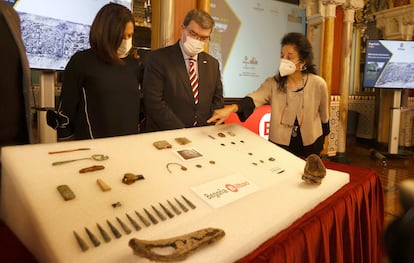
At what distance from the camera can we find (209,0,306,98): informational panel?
5293mm

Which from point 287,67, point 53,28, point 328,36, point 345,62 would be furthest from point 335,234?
point 345,62

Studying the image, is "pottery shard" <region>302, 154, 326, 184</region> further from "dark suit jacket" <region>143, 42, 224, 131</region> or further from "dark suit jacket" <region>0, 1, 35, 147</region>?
"dark suit jacket" <region>0, 1, 35, 147</region>

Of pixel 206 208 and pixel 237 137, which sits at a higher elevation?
pixel 237 137

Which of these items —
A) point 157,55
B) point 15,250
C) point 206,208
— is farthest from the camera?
point 157,55

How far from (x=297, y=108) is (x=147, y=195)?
1.43m

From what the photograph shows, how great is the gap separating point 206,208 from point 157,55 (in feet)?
4.23

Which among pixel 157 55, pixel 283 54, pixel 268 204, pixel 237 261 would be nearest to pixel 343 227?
pixel 268 204

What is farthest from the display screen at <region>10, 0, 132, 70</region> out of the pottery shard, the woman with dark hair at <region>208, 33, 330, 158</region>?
the pottery shard

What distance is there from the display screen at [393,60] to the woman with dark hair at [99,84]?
5463 mm

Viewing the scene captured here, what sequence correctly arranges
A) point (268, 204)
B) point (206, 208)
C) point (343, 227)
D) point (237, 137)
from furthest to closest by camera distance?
point (237, 137) → point (343, 227) → point (268, 204) → point (206, 208)

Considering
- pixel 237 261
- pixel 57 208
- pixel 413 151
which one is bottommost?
pixel 413 151

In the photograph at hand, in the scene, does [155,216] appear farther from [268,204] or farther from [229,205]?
[268,204]

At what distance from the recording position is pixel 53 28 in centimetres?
245

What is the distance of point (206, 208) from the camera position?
3.82 feet
